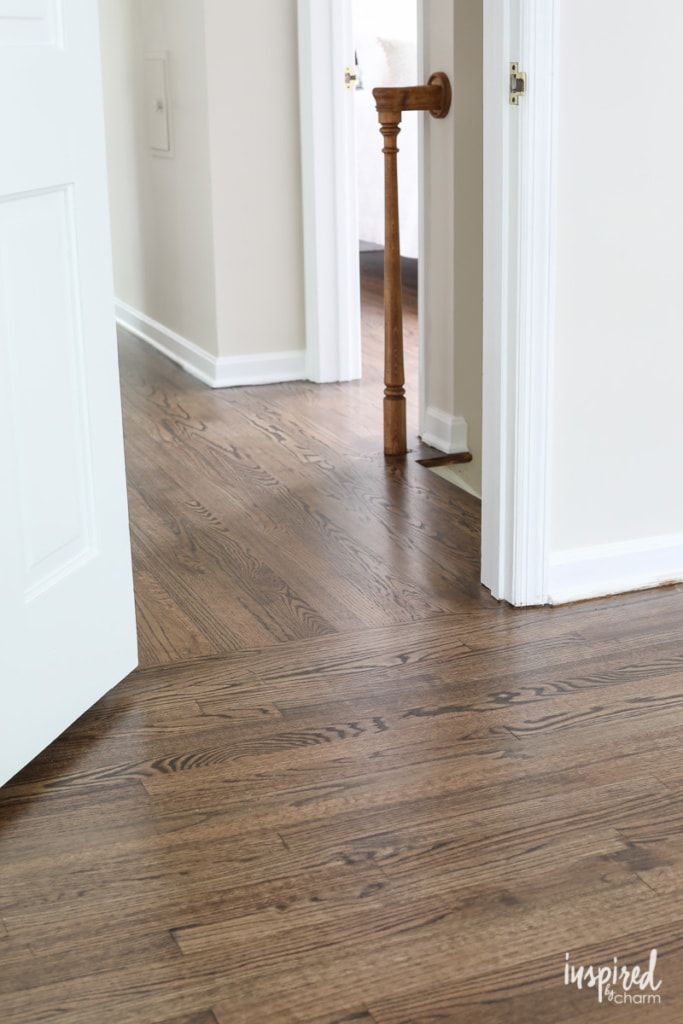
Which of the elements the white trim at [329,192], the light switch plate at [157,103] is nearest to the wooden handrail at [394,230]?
the white trim at [329,192]

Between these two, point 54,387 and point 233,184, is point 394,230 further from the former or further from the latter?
point 54,387

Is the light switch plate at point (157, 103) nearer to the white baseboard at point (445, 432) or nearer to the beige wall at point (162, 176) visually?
the beige wall at point (162, 176)

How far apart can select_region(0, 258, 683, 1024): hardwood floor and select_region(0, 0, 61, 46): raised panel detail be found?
96 centimetres

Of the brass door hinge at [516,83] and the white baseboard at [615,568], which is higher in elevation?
the brass door hinge at [516,83]

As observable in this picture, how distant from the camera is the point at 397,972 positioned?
1327 mm

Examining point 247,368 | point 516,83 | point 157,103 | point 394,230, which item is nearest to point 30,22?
point 516,83

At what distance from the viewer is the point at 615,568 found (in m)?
2.37

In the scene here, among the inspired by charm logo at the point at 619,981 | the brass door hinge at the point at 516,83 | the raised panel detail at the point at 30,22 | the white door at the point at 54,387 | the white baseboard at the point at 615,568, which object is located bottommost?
the inspired by charm logo at the point at 619,981

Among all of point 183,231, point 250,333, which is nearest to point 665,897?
point 250,333

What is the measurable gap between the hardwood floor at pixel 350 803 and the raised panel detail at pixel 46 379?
1.05 feet

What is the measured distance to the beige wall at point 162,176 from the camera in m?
4.04

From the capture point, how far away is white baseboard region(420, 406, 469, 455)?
10.6 ft

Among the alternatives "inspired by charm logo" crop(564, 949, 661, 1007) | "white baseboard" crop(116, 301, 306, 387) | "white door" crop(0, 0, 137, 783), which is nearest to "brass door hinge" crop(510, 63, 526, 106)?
"white door" crop(0, 0, 137, 783)

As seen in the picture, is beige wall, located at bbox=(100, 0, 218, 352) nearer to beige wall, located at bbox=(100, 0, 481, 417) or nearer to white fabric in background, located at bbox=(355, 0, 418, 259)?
Result: beige wall, located at bbox=(100, 0, 481, 417)
